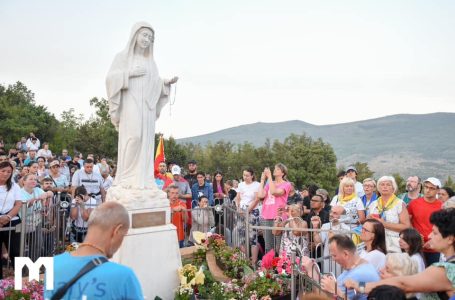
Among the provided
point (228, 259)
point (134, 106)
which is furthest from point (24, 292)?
point (228, 259)

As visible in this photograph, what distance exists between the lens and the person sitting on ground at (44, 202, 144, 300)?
225 cm

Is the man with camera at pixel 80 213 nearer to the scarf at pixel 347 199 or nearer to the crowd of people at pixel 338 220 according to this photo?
the crowd of people at pixel 338 220

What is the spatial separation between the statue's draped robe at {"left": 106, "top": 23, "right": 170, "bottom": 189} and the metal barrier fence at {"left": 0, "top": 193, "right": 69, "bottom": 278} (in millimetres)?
1738

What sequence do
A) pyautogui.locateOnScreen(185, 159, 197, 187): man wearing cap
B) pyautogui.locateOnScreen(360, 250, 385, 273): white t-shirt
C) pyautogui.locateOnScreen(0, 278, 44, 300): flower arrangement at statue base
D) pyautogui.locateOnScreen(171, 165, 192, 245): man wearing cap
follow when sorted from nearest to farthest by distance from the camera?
pyautogui.locateOnScreen(360, 250, 385, 273): white t-shirt < pyautogui.locateOnScreen(0, 278, 44, 300): flower arrangement at statue base < pyautogui.locateOnScreen(171, 165, 192, 245): man wearing cap < pyautogui.locateOnScreen(185, 159, 197, 187): man wearing cap

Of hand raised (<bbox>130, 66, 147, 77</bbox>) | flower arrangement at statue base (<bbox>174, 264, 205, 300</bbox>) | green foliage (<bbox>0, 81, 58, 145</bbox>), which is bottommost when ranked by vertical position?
flower arrangement at statue base (<bbox>174, 264, 205, 300</bbox>)

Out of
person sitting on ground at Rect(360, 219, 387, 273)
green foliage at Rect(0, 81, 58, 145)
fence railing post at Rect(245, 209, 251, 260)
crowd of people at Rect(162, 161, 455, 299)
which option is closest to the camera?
crowd of people at Rect(162, 161, 455, 299)

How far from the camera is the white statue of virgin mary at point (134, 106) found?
6125 millimetres

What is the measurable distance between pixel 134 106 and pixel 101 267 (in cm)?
415

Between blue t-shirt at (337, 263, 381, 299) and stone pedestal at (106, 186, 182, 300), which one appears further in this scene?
stone pedestal at (106, 186, 182, 300)


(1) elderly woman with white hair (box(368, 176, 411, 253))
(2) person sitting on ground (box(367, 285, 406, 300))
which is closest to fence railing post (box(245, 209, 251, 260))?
(1) elderly woman with white hair (box(368, 176, 411, 253))

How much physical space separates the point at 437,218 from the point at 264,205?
5.13m

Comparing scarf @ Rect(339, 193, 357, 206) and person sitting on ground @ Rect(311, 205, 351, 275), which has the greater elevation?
scarf @ Rect(339, 193, 357, 206)

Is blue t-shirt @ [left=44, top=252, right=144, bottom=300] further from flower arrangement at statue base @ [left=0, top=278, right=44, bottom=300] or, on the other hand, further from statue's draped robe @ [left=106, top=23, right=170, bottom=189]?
statue's draped robe @ [left=106, top=23, right=170, bottom=189]

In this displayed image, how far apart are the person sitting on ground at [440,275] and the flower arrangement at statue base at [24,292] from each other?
14.0ft
